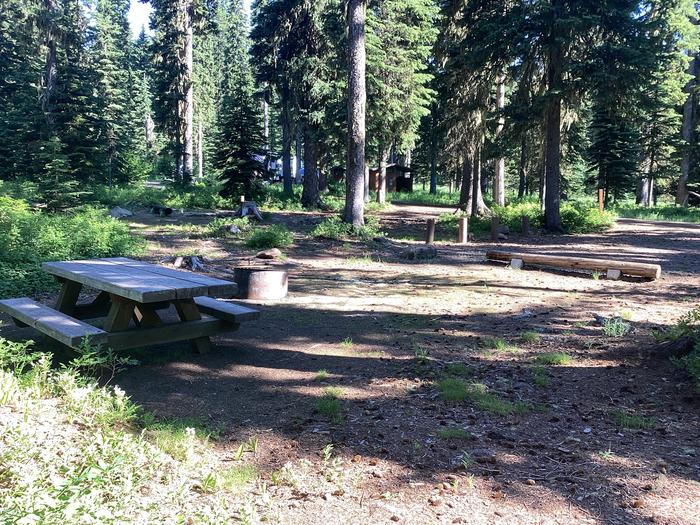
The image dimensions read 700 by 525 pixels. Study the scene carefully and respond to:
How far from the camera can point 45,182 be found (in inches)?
650

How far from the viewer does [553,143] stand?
18.5 m

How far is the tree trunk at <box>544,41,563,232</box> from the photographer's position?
17781mm

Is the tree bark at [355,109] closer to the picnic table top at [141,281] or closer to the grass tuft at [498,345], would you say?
the grass tuft at [498,345]

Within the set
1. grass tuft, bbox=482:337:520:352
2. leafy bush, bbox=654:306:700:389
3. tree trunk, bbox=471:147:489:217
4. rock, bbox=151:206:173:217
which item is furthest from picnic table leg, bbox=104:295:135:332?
tree trunk, bbox=471:147:489:217

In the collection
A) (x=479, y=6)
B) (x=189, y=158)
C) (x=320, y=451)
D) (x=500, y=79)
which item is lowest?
(x=320, y=451)

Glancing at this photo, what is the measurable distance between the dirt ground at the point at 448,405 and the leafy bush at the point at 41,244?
367 centimetres

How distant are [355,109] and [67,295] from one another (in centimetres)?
1201

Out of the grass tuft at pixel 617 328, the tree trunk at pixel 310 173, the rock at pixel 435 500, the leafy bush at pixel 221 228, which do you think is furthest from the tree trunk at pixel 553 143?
the rock at pixel 435 500

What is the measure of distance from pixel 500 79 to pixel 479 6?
130 inches

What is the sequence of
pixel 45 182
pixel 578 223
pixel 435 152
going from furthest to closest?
pixel 435 152
pixel 578 223
pixel 45 182

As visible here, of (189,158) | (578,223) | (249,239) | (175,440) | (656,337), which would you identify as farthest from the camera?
(189,158)

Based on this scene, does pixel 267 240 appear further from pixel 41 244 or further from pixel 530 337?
pixel 530 337

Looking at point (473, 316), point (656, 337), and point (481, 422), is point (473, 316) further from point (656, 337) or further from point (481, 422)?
point (481, 422)

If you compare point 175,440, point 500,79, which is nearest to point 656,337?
point 175,440
